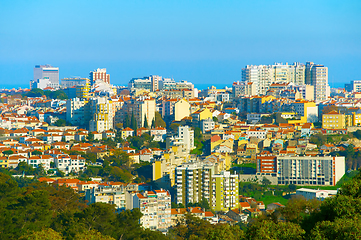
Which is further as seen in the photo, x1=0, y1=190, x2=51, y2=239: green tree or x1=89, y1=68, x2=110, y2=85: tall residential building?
x1=89, y1=68, x2=110, y2=85: tall residential building

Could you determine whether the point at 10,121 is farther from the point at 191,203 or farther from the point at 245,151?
the point at 191,203

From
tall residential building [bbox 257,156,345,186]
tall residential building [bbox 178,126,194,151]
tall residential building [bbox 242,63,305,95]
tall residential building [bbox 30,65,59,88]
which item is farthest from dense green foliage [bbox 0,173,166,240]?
tall residential building [bbox 30,65,59,88]

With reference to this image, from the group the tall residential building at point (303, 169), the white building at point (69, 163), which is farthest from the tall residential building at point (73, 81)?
the tall residential building at point (303, 169)

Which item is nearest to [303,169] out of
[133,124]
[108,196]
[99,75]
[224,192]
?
[224,192]

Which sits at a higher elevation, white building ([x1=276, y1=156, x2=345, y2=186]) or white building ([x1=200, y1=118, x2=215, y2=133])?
white building ([x1=200, y1=118, x2=215, y2=133])

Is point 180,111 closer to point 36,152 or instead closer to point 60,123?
point 60,123

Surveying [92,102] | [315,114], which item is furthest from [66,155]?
[315,114]

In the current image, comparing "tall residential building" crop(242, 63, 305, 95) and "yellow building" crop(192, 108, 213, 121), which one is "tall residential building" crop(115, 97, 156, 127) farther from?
"tall residential building" crop(242, 63, 305, 95)

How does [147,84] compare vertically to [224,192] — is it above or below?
above
